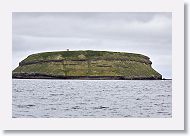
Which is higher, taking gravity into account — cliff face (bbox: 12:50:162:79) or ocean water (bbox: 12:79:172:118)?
cliff face (bbox: 12:50:162:79)

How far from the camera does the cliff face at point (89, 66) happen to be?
486 inches

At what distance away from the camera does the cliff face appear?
12.3 metres

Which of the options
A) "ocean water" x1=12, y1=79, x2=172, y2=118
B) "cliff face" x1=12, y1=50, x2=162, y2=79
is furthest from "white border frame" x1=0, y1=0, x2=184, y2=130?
"cliff face" x1=12, y1=50, x2=162, y2=79

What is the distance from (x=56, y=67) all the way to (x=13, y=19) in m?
1.36

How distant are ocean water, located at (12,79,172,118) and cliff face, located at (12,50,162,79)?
0.18 m

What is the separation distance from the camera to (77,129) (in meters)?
12.1

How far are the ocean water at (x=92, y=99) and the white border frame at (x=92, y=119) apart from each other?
8cm

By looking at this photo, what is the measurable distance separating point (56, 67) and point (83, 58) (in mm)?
688

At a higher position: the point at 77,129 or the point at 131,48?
the point at 131,48

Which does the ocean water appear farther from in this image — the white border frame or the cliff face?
the cliff face
